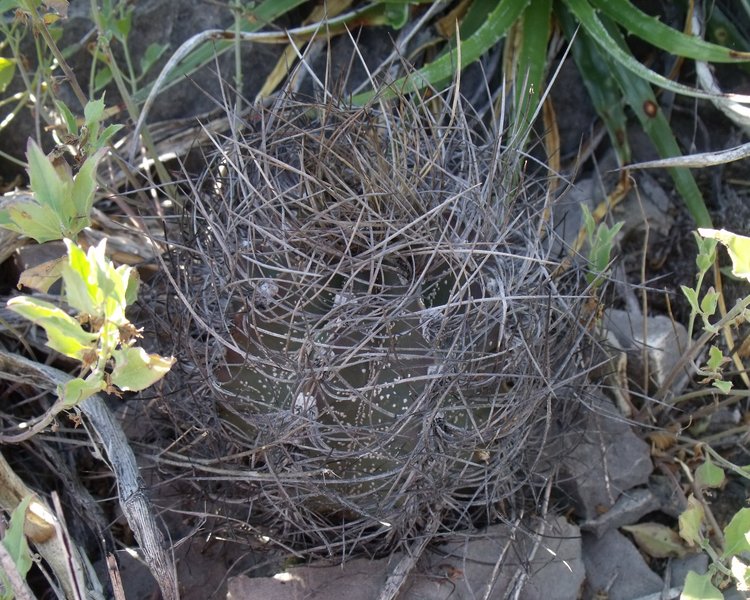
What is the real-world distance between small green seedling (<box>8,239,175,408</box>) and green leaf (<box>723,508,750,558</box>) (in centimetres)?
67

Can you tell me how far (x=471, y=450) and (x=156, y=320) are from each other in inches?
16.9

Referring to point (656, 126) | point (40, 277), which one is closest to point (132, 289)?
point (40, 277)

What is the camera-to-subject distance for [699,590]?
36.5 inches

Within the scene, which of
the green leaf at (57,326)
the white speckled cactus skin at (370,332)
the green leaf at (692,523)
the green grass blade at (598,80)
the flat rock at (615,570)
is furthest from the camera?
the green grass blade at (598,80)

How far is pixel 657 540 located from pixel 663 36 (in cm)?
77

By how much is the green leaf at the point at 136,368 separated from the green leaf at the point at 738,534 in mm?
667

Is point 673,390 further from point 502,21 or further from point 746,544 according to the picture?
point 502,21

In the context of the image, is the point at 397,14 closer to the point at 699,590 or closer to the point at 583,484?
the point at 583,484

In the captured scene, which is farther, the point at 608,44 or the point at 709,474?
the point at 608,44

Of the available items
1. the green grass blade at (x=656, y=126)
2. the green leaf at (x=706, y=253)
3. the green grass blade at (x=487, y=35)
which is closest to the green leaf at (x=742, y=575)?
the green leaf at (x=706, y=253)

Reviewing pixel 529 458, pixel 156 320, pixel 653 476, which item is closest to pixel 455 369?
pixel 529 458

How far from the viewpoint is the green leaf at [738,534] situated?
37.3 inches

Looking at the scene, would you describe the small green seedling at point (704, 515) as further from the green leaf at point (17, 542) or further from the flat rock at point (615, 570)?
the green leaf at point (17, 542)

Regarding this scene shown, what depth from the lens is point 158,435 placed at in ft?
3.56
